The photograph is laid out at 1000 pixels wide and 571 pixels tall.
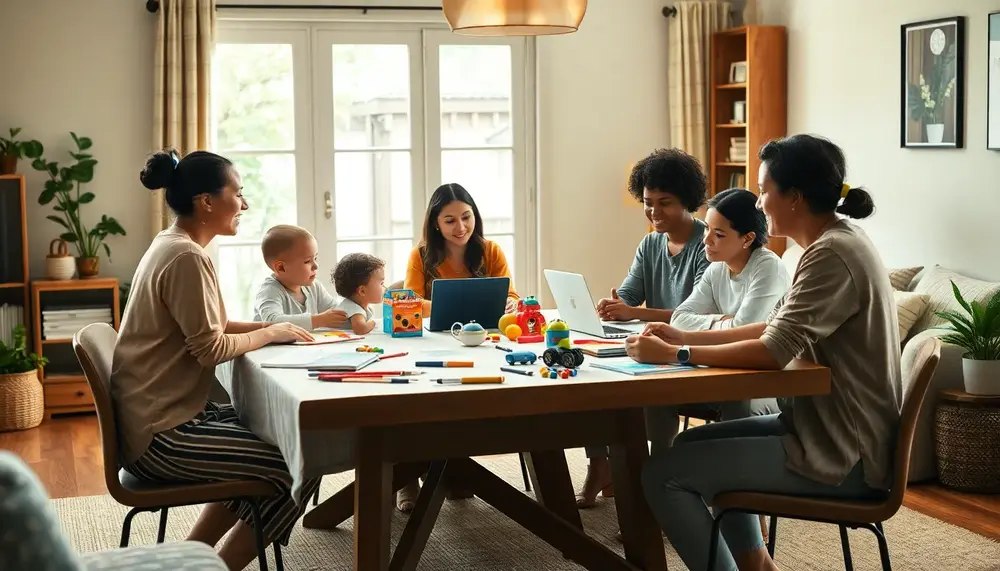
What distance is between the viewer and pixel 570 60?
644cm

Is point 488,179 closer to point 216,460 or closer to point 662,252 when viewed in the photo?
point 662,252

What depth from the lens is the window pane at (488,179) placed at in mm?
6355

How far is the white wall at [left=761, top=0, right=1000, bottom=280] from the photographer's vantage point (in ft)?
15.9

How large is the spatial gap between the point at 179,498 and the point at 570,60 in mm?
4333

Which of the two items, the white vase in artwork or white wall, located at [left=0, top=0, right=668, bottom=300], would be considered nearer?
the white vase in artwork

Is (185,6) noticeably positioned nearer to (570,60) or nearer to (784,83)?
(570,60)

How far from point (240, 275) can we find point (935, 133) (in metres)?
3.62

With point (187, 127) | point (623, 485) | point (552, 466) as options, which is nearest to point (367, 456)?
point (623, 485)

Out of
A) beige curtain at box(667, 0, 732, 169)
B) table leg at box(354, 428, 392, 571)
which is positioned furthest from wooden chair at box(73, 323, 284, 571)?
beige curtain at box(667, 0, 732, 169)

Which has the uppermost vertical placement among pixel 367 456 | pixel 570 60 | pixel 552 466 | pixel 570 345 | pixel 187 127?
pixel 570 60

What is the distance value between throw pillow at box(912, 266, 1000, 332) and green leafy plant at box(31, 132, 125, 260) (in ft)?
13.0

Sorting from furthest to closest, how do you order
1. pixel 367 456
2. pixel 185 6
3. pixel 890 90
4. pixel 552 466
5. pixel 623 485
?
pixel 185 6
pixel 890 90
pixel 552 466
pixel 623 485
pixel 367 456

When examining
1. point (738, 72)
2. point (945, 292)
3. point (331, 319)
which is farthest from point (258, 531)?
point (738, 72)

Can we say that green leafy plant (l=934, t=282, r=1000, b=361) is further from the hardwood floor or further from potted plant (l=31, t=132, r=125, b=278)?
potted plant (l=31, t=132, r=125, b=278)
